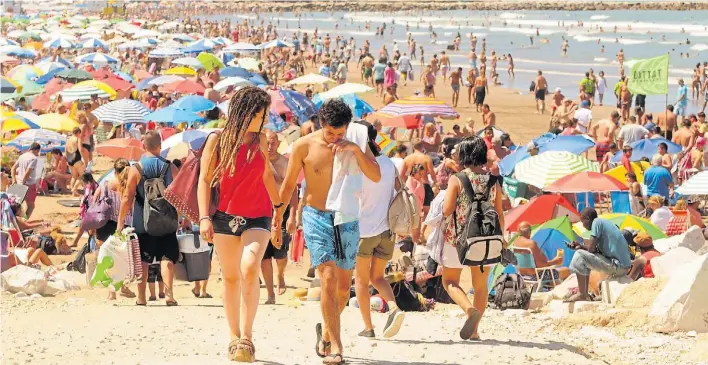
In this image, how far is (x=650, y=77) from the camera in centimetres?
1661

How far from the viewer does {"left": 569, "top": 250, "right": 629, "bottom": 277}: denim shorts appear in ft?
25.4

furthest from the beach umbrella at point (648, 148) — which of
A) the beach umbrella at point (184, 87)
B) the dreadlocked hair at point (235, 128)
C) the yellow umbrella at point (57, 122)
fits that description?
the beach umbrella at point (184, 87)

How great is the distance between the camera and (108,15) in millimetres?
69125

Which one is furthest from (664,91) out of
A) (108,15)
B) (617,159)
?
(108,15)

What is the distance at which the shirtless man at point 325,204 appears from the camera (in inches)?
206

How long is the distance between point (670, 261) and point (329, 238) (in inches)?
148

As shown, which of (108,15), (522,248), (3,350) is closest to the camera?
(3,350)

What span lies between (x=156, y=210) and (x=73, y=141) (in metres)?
8.08

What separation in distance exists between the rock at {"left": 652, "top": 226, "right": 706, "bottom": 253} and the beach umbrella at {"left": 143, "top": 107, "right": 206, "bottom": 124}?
8309 millimetres

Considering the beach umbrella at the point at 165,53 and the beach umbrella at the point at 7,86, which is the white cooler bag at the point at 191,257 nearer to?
the beach umbrella at the point at 7,86

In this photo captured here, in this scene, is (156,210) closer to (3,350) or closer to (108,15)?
(3,350)

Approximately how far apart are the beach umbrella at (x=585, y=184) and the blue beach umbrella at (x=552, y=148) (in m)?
1.90

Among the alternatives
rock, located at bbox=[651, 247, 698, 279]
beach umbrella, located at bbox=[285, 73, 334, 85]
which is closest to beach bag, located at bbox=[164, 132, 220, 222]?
rock, located at bbox=[651, 247, 698, 279]

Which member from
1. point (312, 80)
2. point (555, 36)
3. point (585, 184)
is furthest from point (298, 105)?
point (555, 36)
